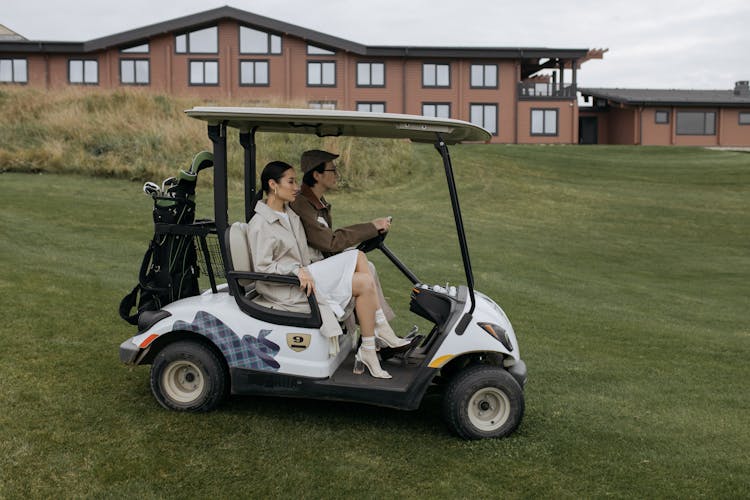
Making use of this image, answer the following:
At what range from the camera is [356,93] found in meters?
38.7

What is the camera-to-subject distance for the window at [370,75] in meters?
38.8

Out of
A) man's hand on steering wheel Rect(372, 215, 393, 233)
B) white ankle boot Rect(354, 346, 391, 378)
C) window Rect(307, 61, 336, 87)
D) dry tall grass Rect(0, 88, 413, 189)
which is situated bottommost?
white ankle boot Rect(354, 346, 391, 378)

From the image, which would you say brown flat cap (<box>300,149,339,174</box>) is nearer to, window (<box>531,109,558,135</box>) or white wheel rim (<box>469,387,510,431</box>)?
white wheel rim (<box>469,387,510,431</box>)

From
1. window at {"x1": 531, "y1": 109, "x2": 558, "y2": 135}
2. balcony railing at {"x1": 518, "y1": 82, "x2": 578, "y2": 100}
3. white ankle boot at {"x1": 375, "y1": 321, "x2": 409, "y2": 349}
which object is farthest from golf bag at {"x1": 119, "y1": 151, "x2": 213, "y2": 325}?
window at {"x1": 531, "y1": 109, "x2": 558, "y2": 135}

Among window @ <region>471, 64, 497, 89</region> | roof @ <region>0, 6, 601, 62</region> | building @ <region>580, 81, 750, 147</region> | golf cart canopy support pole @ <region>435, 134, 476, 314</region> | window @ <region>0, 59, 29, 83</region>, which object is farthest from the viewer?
building @ <region>580, 81, 750, 147</region>

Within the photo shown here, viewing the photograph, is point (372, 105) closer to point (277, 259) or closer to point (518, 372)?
point (277, 259)

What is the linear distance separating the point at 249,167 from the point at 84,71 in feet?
118

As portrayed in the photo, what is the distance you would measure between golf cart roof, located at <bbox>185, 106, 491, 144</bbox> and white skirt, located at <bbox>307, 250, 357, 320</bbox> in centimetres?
78

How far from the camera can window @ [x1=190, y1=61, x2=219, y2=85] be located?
1497 inches

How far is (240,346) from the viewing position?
4684 millimetres

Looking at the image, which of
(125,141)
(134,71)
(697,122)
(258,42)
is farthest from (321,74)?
(125,141)

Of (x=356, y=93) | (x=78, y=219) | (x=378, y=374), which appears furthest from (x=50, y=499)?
(x=356, y=93)

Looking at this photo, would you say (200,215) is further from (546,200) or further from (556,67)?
(556,67)

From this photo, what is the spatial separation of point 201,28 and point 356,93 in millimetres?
7954
